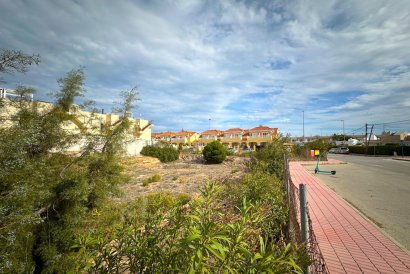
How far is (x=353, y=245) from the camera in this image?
5012 mm

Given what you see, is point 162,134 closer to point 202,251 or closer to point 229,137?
point 229,137

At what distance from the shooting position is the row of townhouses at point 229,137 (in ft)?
181

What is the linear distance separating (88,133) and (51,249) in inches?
91.8

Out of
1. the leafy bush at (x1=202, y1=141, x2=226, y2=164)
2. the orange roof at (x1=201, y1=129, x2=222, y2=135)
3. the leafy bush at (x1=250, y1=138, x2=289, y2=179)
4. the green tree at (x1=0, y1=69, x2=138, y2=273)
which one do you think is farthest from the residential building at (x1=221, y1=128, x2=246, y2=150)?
the green tree at (x1=0, y1=69, x2=138, y2=273)

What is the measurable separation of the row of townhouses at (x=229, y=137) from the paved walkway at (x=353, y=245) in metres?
43.0

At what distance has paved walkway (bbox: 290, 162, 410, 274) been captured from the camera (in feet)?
13.7

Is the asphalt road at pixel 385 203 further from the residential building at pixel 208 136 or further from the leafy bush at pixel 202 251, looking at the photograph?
the residential building at pixel 208 136

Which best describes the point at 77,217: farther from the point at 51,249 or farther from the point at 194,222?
the point at 194,222

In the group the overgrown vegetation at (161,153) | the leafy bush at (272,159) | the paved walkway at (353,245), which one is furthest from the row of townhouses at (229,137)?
the paved walkway at (353,245)

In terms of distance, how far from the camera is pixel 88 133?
17.4 ft

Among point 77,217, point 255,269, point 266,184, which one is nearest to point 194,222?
point 255,269

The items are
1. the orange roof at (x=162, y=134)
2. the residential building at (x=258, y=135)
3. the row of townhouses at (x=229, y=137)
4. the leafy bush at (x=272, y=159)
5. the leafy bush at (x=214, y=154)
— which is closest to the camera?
the leafy bush at (x=272, y=159)

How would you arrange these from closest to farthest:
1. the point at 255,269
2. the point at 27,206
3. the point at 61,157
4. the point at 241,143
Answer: the point at 255,269 → the point at 27,206 → the point at 61,157 → the point at 241,143

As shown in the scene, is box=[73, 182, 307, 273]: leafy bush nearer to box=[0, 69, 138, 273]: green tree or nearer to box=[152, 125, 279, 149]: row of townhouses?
box=[0, 69, 138, 273]: green tree
